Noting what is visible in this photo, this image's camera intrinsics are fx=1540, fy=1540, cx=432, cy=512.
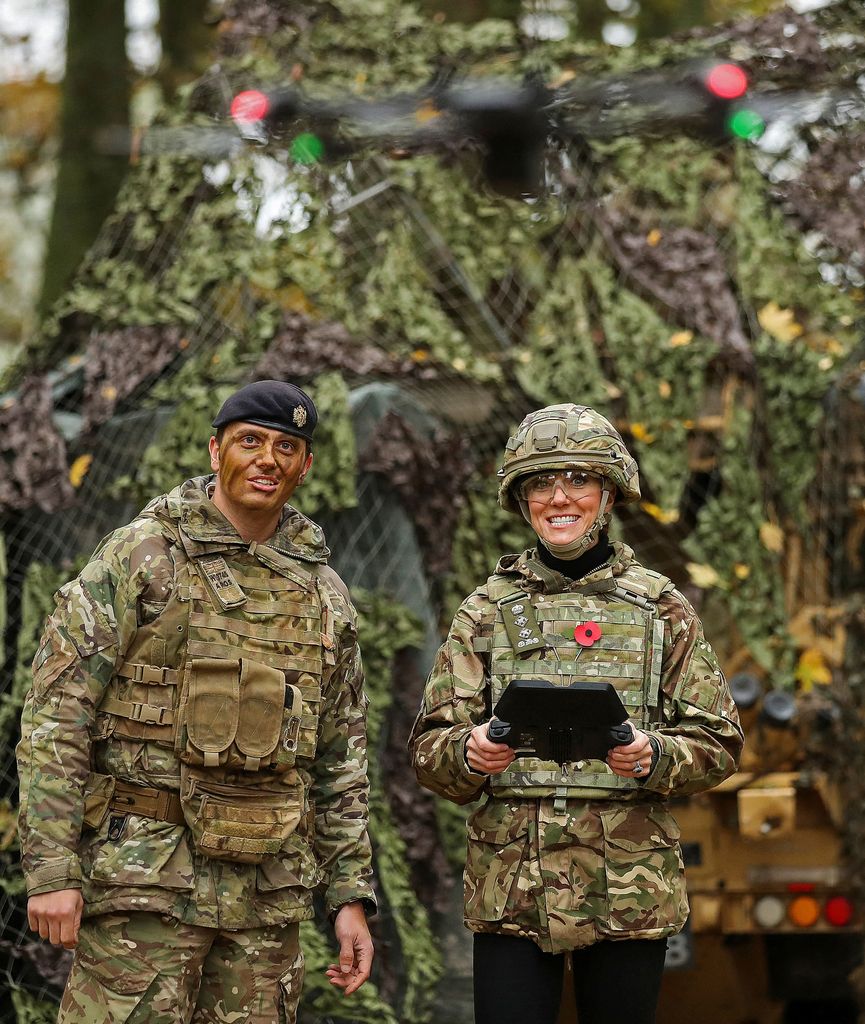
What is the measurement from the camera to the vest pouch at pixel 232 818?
345 centimetres

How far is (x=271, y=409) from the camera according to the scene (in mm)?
3631

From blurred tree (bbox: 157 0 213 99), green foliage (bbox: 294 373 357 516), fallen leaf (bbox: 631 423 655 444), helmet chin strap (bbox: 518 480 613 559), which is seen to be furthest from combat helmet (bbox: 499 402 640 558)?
blurred tree (bbox: 157 0 213 99)

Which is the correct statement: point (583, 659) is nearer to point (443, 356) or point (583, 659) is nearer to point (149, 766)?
point (149, 766)

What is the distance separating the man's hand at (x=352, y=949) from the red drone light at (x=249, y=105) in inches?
159

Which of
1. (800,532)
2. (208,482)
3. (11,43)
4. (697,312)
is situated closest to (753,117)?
(697,312)

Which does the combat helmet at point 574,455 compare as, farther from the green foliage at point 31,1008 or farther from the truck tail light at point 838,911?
the green foliage at point 31,1008

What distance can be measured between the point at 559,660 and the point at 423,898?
8.50 ft

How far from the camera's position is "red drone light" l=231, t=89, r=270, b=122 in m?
6.70

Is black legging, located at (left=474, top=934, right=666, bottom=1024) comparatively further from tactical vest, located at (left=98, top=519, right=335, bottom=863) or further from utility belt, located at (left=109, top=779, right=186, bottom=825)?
utility belt, located at (left=109, top=779, right=186, bottom=825)

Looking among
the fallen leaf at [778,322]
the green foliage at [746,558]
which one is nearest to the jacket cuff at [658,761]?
the green foliage at [746,558]

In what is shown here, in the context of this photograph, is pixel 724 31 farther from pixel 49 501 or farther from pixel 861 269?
pixel 49 501

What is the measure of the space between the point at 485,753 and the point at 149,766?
0.78m

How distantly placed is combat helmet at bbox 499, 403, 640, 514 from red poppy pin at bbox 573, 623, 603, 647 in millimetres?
368

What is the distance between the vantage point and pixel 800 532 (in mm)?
6395
